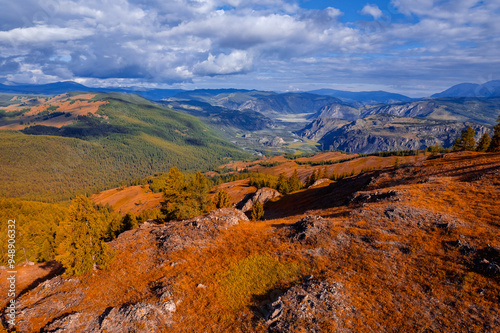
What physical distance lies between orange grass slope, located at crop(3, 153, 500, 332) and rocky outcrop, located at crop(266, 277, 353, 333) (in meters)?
0.09

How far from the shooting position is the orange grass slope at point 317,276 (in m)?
18.2

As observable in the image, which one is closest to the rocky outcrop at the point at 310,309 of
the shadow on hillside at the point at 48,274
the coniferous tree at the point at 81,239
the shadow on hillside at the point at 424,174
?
the shadow on hillside at the point at 424,174

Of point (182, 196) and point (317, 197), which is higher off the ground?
point (182, 196)

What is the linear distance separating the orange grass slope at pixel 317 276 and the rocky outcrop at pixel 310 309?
0.09m

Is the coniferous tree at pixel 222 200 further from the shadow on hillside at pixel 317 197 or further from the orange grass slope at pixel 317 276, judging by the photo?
the orange grass slope at pixel 317 276

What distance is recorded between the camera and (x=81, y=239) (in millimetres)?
26828

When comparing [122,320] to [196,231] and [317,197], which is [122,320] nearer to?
[196,231]

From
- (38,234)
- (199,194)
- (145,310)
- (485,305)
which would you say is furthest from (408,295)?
(38,234)

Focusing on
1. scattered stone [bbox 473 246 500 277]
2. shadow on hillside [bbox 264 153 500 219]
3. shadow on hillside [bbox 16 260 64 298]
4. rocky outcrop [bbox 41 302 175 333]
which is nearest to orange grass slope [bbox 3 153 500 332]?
scattered stone [bbox 473 246 500 277]

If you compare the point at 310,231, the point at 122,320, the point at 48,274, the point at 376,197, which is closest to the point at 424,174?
the point at 376,197

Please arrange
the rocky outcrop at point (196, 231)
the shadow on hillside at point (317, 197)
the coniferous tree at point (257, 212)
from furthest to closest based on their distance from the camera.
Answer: the shadow on hillside at point (317, 197) < the coniferous tree at point (257, 212) < the rocky outcrop at point (196, 231)

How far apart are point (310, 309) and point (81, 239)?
2804 centimetres

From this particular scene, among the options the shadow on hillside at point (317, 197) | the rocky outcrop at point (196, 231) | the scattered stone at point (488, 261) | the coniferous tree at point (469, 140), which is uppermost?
the coniferous tree at point (469, 140)

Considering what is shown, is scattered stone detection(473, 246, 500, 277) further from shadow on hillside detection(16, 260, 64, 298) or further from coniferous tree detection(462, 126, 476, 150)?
coniferous tree detection(462, 126, 476, 150)
